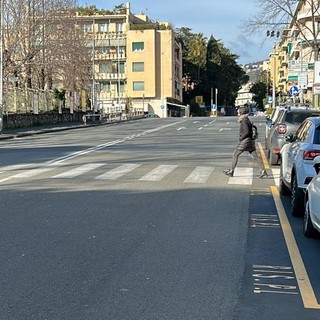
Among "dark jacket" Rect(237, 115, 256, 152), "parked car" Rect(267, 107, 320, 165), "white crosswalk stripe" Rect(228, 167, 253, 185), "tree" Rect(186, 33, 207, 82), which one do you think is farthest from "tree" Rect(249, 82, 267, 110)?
"dark jacket" Rect(237, 115, 256, 152)

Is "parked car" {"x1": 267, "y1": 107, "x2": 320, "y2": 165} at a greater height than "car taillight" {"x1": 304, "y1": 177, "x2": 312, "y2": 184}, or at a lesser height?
greater

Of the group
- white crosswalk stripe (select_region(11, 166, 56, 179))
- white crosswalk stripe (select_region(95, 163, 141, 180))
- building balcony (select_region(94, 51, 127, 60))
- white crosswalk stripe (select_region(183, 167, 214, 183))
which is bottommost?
white crosswalk stripe (select_region(183, 167, 214, 183))

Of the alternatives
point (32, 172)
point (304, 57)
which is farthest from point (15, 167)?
point (304, 57)

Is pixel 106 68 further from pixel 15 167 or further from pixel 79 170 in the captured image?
pixel 79 170

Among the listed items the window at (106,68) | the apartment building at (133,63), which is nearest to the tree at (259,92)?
the apartment building at (133,63)

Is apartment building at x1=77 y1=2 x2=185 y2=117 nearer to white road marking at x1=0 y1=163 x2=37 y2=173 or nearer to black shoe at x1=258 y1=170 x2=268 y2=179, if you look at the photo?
white road marking at x1=0 y1=163 x2=37 y2=173

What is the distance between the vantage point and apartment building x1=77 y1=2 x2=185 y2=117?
89.0 meters

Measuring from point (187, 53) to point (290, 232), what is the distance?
360 ft

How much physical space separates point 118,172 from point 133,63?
76.4 metres

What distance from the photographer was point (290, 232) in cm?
Result: 816

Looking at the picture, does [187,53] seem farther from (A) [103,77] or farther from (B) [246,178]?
(B) [246,178]

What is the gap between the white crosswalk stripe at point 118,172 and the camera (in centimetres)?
1373

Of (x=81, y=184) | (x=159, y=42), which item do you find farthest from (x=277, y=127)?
(x=159, y=42)

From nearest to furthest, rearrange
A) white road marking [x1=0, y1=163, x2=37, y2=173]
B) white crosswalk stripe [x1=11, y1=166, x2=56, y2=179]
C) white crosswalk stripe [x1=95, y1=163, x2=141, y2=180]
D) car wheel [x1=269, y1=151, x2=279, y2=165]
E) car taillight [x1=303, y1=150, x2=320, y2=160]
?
car taillight [x1=303, y1=150, x2=320, y2=160], white crosswalk stripe [x1=95, y1=163, x2=141, y2=180], white crosswalk stripe [x1=11, y1=166, x2=56, y2=179], white road marking [x1=0, y1=163, x2=37, y2=173], car wheel [x1=269, y1=151, x2=279, y2=165]
